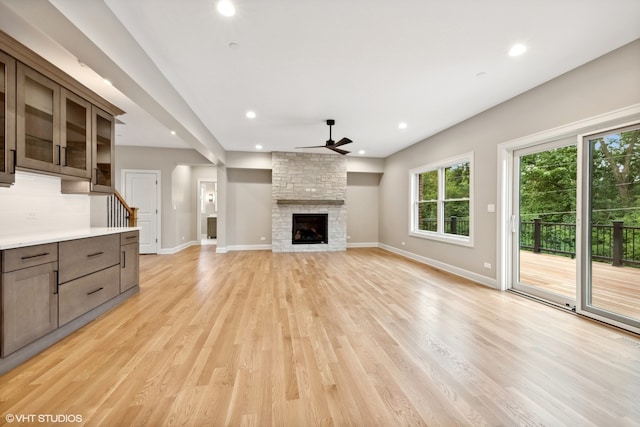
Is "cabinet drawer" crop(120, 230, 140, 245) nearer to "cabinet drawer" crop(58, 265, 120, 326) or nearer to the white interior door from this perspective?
"cabinet drawer" crop(58, 265, 120, 326)

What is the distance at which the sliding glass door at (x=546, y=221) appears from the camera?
333 cm

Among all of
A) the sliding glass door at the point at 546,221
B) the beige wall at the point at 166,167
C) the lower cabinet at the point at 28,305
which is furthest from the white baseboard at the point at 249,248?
the sliding glass door at the point at 546,221

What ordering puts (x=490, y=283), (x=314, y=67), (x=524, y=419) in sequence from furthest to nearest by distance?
(x=490, y=283), (x=314, y=67), (x=524, y=419)

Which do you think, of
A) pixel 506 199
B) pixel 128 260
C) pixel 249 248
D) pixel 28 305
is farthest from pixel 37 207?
pixel 506 199

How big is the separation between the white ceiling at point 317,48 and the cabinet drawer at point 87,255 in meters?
1.61

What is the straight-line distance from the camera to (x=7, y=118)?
2100mm

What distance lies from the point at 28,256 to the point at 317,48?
3098 mm

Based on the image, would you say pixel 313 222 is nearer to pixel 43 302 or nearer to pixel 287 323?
pixel 287 323

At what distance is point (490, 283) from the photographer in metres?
4.13

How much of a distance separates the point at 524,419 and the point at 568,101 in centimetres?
342

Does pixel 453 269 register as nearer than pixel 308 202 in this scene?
Yes

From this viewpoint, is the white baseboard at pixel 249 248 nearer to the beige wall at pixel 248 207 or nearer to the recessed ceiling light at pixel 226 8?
the beige wall at pixel 248 207

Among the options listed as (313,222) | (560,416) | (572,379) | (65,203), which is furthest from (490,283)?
(65,203)

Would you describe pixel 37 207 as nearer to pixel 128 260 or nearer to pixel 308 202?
pixel 128 260
